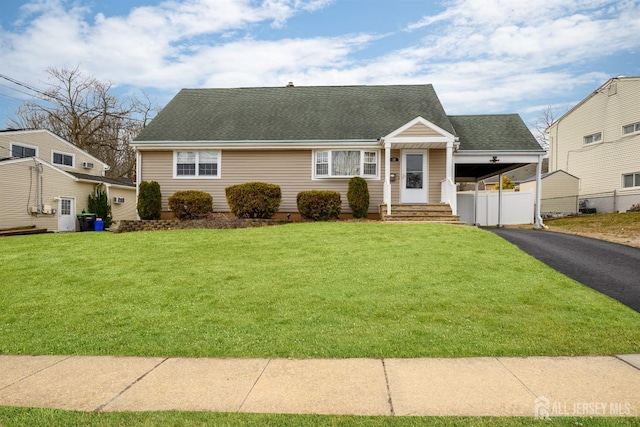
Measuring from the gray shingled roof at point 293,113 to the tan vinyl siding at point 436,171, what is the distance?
1.11 meters

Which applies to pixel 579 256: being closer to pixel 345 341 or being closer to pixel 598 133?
pixel 345 341

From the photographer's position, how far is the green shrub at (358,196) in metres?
14.5

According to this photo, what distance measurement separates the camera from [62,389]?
10.7 ft

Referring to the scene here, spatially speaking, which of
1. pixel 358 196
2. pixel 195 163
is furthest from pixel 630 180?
pixel 195 163

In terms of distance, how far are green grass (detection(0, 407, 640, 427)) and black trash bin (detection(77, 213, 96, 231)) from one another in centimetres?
2112

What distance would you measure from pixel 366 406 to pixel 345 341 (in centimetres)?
139

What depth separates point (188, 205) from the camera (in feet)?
47.9

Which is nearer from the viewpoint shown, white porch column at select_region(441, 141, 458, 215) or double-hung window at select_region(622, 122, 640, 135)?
white porch column at select_region(441, 141, 458, 215)

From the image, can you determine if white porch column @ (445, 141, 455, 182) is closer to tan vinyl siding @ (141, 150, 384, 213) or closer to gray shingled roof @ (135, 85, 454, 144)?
gray shingled roof @ (135, 85, 454, 144)

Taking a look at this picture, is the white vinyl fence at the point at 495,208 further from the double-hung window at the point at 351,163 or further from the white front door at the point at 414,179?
the double-hung window at the point at 351,163

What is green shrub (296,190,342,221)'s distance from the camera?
46.2 feet

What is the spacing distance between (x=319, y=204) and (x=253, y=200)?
97.8 inches

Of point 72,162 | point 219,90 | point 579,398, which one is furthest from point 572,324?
point 72,162

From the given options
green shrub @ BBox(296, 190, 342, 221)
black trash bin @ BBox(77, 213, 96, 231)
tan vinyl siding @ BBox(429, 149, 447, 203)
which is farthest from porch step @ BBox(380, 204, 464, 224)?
black trash bin @ BBox(77, 213, 96, 231)
